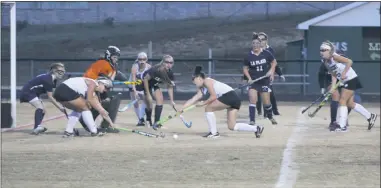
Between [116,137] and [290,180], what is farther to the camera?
[116,137]

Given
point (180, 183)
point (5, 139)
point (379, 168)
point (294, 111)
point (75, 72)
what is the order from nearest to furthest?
point (180, 183)
point (379, 168)
point (5, 139)
point (294, 111)
point (75, 72)

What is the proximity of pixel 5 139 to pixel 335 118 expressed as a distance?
5971 millimetres

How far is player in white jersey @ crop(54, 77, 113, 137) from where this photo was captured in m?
14.7

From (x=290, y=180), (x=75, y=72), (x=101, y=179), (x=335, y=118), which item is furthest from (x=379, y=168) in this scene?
(x=75, y=72)

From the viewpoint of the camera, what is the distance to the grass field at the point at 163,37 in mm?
31125

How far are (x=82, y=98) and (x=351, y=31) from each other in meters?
18.3

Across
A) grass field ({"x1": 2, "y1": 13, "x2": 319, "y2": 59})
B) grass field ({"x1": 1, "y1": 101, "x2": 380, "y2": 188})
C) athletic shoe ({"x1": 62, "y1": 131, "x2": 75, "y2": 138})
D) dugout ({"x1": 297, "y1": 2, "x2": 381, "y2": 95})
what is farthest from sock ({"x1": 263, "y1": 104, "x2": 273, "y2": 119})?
dugout ({"x1": 297, "y1": 2, "x2": 381, "y2": 95})

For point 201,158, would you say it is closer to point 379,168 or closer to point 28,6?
point 379,168

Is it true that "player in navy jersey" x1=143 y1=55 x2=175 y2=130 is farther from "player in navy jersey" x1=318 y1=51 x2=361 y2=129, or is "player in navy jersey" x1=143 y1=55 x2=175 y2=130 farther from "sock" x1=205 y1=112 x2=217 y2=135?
"player in navy jersey" x1=318 y1=51 x2=361 y2=129

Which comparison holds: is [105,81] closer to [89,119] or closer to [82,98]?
[82,98]

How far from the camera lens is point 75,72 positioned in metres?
28.1

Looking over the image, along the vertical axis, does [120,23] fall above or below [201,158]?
above

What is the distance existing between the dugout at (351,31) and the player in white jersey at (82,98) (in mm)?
17248

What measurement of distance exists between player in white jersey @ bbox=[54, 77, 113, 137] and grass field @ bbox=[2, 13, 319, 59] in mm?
15085
